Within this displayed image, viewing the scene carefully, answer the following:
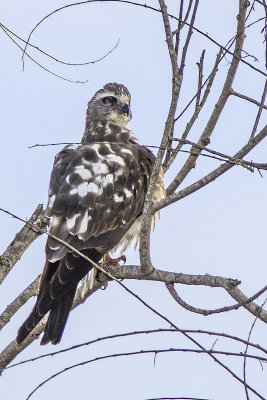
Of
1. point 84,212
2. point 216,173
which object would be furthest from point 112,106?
point 216,173

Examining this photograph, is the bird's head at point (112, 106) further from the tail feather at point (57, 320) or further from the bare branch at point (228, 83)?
the bare branch at point (228, 83)

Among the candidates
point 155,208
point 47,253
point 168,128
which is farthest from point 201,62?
point 47,253

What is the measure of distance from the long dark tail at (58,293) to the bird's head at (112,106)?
2.60 metres

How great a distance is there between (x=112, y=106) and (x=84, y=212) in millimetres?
2362

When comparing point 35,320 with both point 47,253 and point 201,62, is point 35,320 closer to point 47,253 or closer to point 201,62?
point 47,253

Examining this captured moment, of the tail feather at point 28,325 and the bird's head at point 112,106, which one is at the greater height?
the bird's head at point 112,106

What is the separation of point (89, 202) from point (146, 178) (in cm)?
72

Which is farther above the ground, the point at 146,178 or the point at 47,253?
the point at 146,178

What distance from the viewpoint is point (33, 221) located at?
5.46m

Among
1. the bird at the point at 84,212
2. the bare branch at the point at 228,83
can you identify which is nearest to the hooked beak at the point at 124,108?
the bird at the point at 84,212

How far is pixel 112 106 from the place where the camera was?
7.35 metres

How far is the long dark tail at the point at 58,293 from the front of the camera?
186 inches

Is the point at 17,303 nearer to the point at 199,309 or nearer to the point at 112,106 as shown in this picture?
the point at 199,309

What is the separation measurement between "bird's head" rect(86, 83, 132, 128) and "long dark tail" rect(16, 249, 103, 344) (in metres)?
2.60
